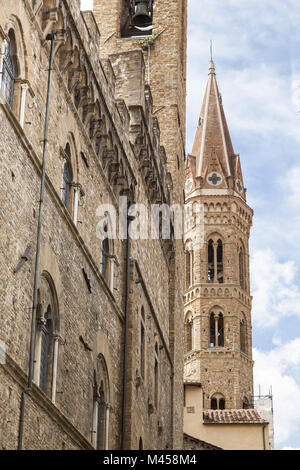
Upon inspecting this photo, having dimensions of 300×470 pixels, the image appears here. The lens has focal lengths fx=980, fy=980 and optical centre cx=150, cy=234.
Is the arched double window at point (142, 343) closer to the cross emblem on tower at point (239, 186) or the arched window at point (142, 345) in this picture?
the arched window at point (142, 345)

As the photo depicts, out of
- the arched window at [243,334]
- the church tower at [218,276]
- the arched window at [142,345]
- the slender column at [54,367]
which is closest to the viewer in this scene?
the slender column at [54,367]

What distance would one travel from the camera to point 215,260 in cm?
6350

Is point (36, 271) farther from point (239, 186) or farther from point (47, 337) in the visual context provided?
point (239, 186)

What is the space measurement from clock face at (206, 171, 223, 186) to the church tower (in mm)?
67

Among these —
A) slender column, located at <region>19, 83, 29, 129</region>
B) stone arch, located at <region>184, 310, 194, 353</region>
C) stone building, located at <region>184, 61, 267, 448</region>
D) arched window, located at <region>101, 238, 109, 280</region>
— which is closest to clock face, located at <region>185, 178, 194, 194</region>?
stone building, located at <region>184, 61, 267, 448</region>

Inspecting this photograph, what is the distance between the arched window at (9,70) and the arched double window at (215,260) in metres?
50.2

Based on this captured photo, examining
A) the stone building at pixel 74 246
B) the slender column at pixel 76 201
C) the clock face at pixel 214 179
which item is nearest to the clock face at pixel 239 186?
the clock face at pixel 214 179

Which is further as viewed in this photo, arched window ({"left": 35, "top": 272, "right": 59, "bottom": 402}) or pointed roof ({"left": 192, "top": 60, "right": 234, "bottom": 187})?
pointed roof ({"left": 192, "top": 60, "right": 234, "bottom": 187})

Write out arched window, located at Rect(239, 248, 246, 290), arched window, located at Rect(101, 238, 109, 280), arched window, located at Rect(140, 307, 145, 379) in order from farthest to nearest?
arched window, located at Rect(239, 248, 246, 290)
arched window, located at Rect(140, 307, 145, 379)
arched window, located at Rect(101, 238, 109, 280)

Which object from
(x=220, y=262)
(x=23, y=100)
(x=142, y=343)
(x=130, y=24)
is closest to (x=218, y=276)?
(x=220, y=262)

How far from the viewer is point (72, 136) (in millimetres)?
15516

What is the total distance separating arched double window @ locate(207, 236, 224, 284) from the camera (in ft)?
207

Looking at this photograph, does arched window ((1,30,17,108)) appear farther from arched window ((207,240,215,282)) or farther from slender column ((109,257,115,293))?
arched window ((207,240,215,282))

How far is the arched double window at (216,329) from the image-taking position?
61.3 m
